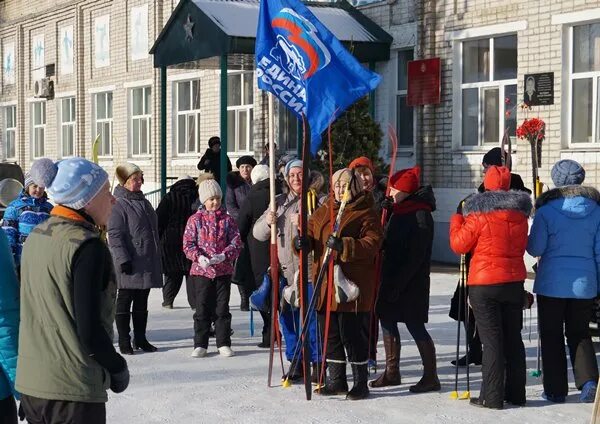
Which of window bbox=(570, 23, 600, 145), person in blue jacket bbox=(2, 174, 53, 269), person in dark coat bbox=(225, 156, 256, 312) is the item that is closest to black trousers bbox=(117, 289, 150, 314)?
person in blue jacket bbox=(2, 174, 53, 269)

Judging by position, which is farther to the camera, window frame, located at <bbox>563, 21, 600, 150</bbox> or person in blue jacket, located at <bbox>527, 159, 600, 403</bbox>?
window frame, located at <bbox>563, 21, 600, 150</bbox>

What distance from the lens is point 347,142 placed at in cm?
1622

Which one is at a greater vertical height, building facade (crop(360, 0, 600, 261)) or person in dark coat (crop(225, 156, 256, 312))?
building facade (crop(360, 0, 600, 261))

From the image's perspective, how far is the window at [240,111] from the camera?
21.0 m

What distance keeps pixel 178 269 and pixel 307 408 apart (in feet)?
13.8

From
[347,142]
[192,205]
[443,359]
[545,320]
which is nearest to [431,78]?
[347,142]

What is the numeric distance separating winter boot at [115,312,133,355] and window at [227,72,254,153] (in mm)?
11924

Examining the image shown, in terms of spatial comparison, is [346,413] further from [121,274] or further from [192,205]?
[192,205]

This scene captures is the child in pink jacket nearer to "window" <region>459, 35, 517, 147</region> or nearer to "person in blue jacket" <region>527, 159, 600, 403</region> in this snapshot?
"person in blue jacket" <region>527, 159, 600, 403</region>

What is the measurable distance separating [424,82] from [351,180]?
10258mm

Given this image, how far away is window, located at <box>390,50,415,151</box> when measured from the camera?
17.8m

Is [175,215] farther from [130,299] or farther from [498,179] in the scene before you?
[498,179]

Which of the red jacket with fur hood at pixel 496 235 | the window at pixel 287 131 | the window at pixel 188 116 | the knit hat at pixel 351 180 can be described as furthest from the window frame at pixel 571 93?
the window at pixel 188 116

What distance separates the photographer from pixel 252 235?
9398 mm
